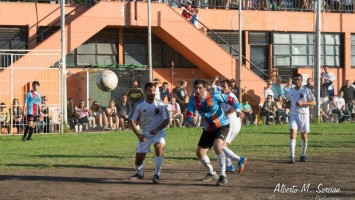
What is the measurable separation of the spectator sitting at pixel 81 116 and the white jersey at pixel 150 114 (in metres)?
16.3

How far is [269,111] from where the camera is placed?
35281mm

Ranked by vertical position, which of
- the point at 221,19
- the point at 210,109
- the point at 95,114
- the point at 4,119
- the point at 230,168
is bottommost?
the point at 230,168

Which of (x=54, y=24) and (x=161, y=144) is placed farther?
(x=54, y=24)

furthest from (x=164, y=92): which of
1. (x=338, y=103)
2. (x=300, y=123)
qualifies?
(x=300, y=123)

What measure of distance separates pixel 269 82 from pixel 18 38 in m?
11.1

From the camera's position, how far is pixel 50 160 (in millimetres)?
20016

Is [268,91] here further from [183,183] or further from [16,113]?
[183,183]

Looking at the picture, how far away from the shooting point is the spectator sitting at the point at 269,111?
3513 cm

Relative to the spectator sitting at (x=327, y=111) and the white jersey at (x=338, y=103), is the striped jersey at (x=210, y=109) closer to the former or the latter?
the spectator sitting at (x=327, y=111)

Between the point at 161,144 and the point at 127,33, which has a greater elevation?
the point at 127,33

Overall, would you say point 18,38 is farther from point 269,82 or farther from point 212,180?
point 212,180

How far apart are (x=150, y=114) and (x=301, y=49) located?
2702 cm

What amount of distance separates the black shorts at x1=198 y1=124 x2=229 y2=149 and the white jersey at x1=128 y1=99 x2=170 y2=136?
2.66 ft

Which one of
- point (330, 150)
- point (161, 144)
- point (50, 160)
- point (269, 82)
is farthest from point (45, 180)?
point (269, 82)
